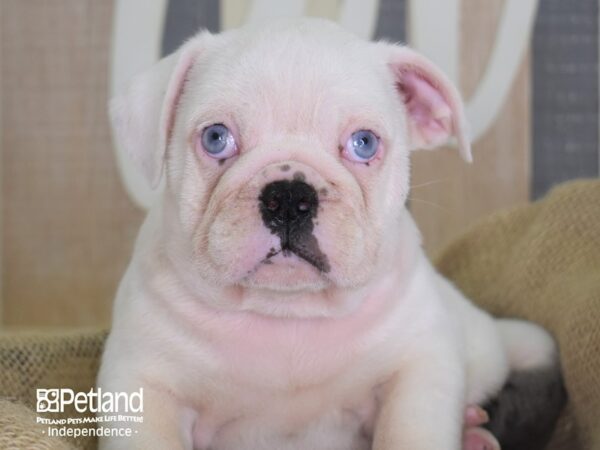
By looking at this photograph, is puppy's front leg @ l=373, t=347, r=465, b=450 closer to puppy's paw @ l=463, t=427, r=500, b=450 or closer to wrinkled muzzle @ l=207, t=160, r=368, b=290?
puppy's paw @ l=463, t=427, r=500, b=450

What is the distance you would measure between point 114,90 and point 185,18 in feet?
1.04

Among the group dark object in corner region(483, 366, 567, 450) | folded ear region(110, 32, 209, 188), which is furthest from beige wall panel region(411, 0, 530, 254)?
folded ear region(110, 32, 209, 188)

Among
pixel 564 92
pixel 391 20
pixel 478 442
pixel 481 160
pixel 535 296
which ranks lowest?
pixel 478 442

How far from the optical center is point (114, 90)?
2967 mm

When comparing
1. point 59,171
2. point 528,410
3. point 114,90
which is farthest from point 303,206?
point 59,171

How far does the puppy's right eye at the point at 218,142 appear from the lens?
1.43 meters

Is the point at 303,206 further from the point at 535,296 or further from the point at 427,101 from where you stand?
the point at 535,296

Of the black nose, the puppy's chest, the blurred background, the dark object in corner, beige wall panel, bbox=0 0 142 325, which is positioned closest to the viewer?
the black nose

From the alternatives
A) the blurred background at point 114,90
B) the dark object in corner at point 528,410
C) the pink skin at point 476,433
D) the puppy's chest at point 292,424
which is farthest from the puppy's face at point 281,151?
the blurred background at point 114,90

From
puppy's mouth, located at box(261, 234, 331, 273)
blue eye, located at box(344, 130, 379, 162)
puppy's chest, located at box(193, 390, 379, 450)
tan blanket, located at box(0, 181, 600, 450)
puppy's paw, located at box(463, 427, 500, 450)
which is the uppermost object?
blue eye, located at box(344, 130, 379, 162)
